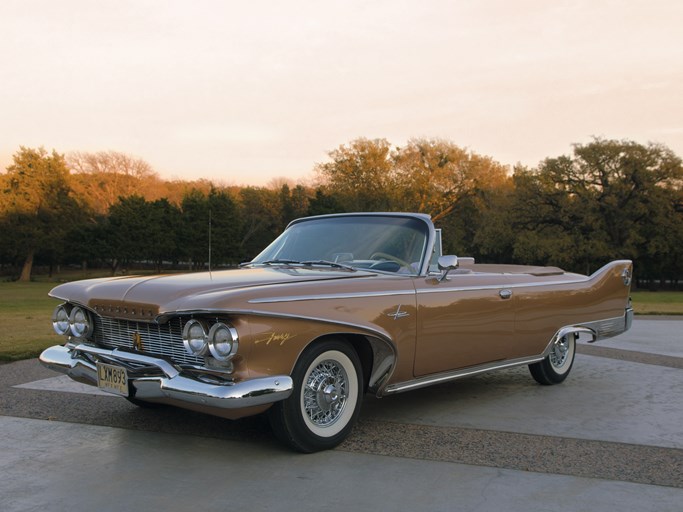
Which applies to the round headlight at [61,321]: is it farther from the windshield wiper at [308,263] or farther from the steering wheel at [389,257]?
the steering wheel at [389,257]

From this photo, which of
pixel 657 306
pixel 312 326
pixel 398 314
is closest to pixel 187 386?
pixel 312 326

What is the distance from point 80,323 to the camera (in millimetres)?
4762

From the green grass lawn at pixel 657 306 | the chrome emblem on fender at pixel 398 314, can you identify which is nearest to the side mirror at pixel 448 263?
the chrome emblem on fender at pixel 398 314

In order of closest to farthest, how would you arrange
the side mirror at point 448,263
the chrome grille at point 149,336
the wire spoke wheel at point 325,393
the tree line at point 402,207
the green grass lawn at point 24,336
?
the chrome grille at point 149,336, the wire spoke wheel at point 325,393, the side mirror at point 448,263, the green grass lawn at point 24,336, the tree line at point 402,207

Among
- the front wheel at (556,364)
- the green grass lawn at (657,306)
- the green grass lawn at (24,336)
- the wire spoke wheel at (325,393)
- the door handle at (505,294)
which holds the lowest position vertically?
the green grass lawn at (657,306)

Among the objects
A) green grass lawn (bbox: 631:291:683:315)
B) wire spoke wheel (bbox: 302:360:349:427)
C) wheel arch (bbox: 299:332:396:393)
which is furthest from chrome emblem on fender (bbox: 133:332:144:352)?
green grass lawn (bbox: 631:291:683:315)

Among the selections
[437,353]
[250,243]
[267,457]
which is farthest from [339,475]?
[250,243]

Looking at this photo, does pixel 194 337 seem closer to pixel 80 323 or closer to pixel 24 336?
pixel 80 323

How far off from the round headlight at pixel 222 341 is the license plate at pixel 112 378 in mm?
696

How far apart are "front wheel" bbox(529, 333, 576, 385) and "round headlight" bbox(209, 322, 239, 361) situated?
369cm

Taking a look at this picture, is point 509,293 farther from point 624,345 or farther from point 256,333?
point 624,345

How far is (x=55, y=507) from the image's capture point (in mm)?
3350

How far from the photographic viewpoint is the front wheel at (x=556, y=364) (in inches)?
259

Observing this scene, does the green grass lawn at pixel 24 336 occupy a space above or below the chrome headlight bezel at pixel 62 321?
below
